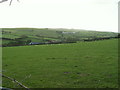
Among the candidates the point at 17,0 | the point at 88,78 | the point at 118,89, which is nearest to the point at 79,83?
the point at 88,78

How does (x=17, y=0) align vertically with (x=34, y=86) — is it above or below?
above

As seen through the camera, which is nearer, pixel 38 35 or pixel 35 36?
pixel 35 36

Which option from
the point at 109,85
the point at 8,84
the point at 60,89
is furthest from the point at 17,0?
the point at 8,84

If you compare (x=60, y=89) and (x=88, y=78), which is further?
(x=88, y=78)

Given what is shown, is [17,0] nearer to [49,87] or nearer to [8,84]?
[49,87]

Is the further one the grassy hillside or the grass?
the grass

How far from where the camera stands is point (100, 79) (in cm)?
1470

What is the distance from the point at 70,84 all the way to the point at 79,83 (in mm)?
633

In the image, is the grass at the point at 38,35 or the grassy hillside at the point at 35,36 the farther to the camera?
the grass at the point at 38,35


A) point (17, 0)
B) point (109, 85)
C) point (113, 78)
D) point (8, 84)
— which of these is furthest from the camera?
point (113, 78)

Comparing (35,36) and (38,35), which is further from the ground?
(38,35)

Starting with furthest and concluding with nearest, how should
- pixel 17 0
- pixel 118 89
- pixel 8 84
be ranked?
pixel 8 84, pixel 118 89, pixel 17 0

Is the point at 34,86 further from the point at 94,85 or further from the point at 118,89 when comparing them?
the point at 118,89

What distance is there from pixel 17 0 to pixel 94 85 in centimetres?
1165
